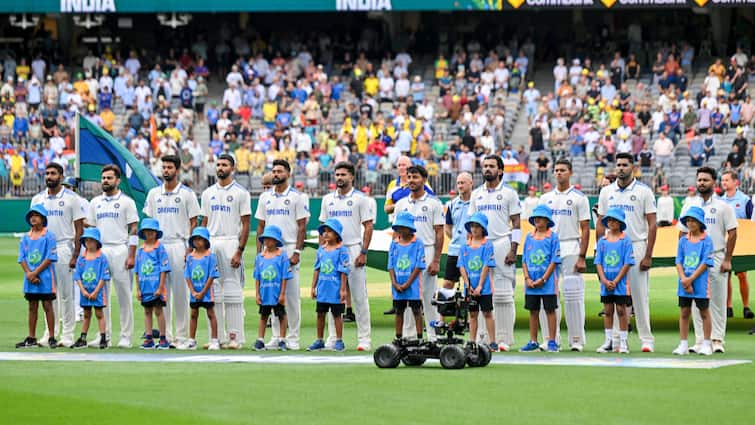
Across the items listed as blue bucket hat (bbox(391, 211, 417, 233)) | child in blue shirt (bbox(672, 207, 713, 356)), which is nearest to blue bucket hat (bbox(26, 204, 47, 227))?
blue bucket hat (bbox(391, 211, 417, 233))

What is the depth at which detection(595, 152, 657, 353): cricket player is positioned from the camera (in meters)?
14.4

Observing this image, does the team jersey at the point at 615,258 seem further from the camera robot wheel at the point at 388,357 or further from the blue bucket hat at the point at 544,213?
the camera robot wheel at the point at 388,357

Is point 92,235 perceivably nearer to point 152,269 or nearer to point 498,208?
point 152,269

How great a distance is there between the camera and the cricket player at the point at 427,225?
15.1 metres

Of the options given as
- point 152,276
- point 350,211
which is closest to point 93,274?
point 152,276

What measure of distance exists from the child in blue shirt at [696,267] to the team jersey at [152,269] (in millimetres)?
5434

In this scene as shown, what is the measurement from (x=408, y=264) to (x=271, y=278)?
1.50 m

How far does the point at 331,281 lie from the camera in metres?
14.8

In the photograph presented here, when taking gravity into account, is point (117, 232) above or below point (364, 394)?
above

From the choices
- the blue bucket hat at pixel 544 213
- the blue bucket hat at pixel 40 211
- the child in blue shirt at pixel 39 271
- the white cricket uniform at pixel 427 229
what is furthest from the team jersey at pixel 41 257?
the blue bucket hat at pixel 544 213

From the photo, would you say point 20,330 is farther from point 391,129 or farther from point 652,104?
point 652,104

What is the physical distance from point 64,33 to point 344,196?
110ft

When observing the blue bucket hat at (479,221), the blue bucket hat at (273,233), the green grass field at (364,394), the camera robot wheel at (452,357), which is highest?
the blue bucket hat at (479,221)

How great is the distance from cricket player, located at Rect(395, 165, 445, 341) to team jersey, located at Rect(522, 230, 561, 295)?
108 centimetres
